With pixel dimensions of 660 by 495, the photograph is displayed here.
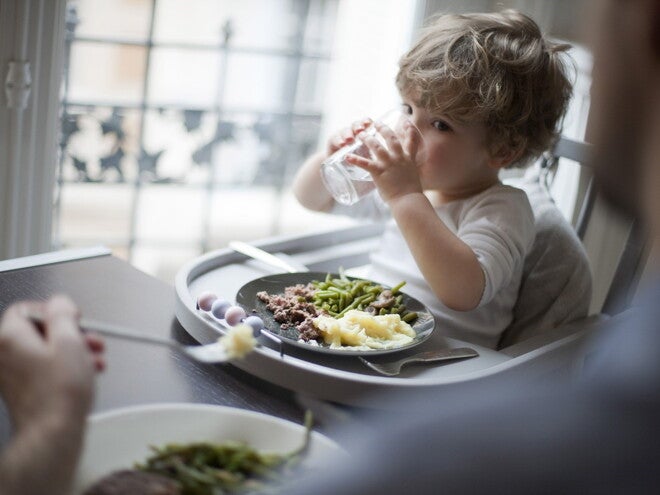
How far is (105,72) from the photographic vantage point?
2033 mm

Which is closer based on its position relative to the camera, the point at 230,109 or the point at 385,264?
the point at 385,264

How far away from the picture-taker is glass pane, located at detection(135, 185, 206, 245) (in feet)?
7.59

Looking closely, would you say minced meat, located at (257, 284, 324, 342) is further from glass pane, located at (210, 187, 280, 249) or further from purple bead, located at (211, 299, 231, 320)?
glass pane, located at (210, 187, 280, 249)

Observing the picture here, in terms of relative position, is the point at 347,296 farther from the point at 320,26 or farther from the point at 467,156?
the point at 320,26

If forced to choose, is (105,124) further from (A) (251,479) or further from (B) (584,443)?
(B) (584,443)

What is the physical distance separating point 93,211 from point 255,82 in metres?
0.58

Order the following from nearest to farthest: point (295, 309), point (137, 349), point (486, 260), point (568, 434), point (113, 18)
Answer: point (568, 434), point (137, 349), point (295, 309), point (486, 260), point (113, 18)

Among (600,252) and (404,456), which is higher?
(404,456)

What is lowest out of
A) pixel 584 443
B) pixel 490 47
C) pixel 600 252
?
pixel 600 252

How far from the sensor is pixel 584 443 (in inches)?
20.9

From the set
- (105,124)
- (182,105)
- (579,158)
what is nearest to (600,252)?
(579,158)

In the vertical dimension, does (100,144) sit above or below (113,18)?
Result: below

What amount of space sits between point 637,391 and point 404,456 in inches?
6.2

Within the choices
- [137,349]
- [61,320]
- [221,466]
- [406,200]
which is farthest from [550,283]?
[61,320]
